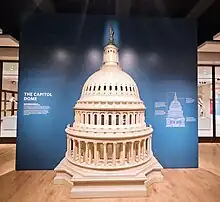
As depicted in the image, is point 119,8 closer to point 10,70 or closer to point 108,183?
point 108,183

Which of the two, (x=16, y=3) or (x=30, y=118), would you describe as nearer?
(x=16, y=3)

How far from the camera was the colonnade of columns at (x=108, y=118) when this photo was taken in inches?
238

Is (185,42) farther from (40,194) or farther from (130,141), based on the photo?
(40,194)

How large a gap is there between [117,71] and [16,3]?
3503mm

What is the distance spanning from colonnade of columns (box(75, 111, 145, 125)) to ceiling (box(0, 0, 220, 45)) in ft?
10.6

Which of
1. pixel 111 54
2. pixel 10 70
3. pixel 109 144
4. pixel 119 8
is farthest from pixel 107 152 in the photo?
pixel 10 70

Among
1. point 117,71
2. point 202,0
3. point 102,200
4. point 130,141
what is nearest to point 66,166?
point 102,200

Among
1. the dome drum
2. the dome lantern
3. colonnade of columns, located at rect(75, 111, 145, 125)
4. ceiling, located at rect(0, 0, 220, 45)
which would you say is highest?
ceiling, located at rect(0, 0, 220, 45)

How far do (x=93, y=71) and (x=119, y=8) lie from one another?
6.90 feet

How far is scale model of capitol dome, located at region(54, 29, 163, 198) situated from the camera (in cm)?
548

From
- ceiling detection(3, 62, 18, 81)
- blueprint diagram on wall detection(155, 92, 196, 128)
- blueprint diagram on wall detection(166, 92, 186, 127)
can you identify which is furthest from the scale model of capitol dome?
ceiling detection(3, 62, 18, 81)

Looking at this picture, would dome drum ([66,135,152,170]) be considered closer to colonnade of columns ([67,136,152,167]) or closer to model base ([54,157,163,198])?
colonnade of columns ([67,136,152,167])

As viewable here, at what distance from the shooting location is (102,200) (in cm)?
517

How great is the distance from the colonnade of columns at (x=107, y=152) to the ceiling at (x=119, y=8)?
390 cm
